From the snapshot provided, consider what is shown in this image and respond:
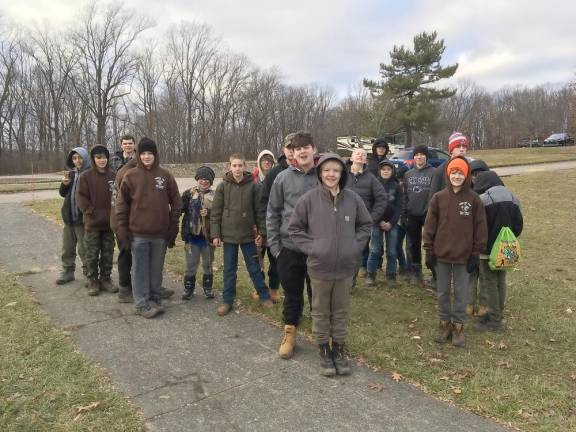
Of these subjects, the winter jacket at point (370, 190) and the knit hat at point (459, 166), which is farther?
the winter jacket at point (370, 190)

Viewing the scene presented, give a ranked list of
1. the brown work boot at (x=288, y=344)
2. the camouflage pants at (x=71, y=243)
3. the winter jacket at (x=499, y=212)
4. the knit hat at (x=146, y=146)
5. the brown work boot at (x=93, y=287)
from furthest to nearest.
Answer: the camouflage pants at (x=71, y=243) < the brown work boot at (x=93, y=287) < the knit hat at (x=146, y=146) < the winter jacket at (x=499, y=212) < the brown work boot at (x=288, y=344)

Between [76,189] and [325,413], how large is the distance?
4427 millimetres

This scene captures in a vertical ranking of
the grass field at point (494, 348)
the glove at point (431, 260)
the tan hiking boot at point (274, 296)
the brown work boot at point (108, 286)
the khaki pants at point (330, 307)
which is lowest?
the grass field at point (494, 348)

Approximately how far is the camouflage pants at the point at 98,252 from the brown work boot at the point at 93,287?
0.05 m

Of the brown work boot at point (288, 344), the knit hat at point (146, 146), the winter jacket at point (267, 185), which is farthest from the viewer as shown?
the knit hat at point (146, 146)

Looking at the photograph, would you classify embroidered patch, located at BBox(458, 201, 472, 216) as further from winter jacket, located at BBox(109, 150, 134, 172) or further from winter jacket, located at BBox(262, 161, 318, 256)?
A: winter jacket, located at BBox(109, 150, 134, 172)

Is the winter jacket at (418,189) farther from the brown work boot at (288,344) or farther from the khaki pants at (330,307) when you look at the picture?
the brown work boot at (288,344)

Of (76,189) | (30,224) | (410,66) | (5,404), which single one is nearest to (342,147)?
(410,66)

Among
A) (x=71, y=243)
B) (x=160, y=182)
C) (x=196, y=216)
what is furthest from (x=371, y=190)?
(x=71, y=243)

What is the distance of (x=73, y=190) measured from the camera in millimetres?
5879

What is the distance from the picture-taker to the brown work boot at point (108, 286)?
5.83 meters

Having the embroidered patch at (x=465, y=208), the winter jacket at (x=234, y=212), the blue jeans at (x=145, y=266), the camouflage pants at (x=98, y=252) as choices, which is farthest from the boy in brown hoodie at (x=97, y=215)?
the embroidered patch at (x=465, y=208)

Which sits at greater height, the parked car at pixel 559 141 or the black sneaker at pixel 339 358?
the parked car at pixel 559 141

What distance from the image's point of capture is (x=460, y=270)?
4289mm
